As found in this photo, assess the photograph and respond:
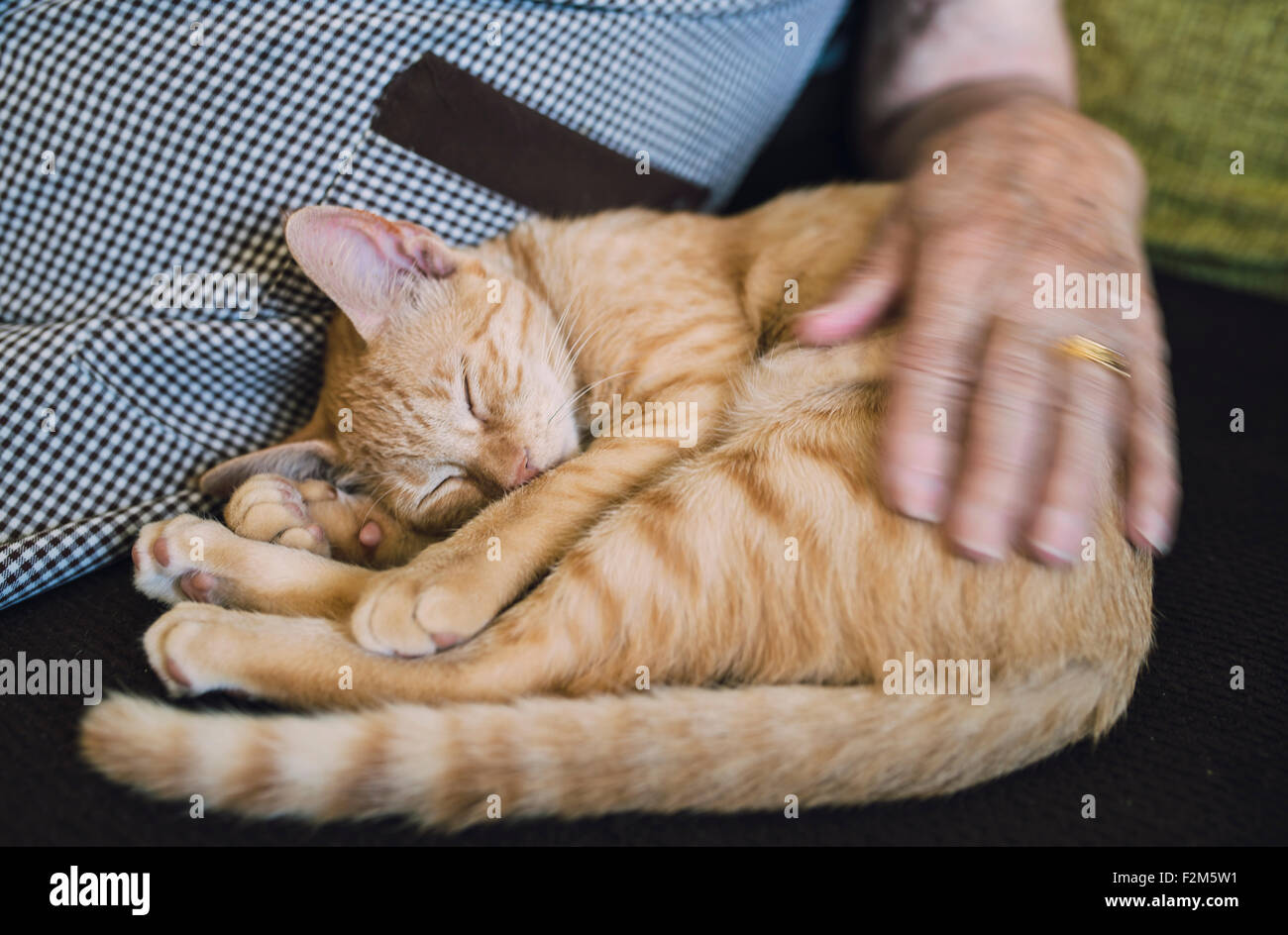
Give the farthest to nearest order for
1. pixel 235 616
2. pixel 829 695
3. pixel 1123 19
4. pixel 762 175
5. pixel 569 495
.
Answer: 1. pixel 762 175
2. pixel 1123 19
3. pixel 569 495
4. pixel 235 616
5. pixel 829 695

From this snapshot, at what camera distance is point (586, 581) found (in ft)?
3.07

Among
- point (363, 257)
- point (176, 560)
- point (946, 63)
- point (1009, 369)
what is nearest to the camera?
point (1009, 369)

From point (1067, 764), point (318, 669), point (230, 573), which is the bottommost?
point (1067, 764)

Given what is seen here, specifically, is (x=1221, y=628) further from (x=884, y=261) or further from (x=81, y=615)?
(x=81, y=615)

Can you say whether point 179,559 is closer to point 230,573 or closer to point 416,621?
point 230,573

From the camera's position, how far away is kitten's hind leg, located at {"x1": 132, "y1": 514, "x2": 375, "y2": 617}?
3.26 feet

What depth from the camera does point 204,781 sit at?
2.49 feet

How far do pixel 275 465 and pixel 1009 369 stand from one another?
3.05 ft

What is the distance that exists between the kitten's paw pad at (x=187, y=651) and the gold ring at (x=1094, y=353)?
0.95 metres

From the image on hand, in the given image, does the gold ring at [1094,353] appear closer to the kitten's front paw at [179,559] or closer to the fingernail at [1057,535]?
the fingernail at [1057,535]

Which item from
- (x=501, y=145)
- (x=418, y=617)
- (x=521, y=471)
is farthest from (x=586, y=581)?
(x=501, y=145)

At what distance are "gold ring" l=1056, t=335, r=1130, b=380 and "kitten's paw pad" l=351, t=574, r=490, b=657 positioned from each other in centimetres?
70
